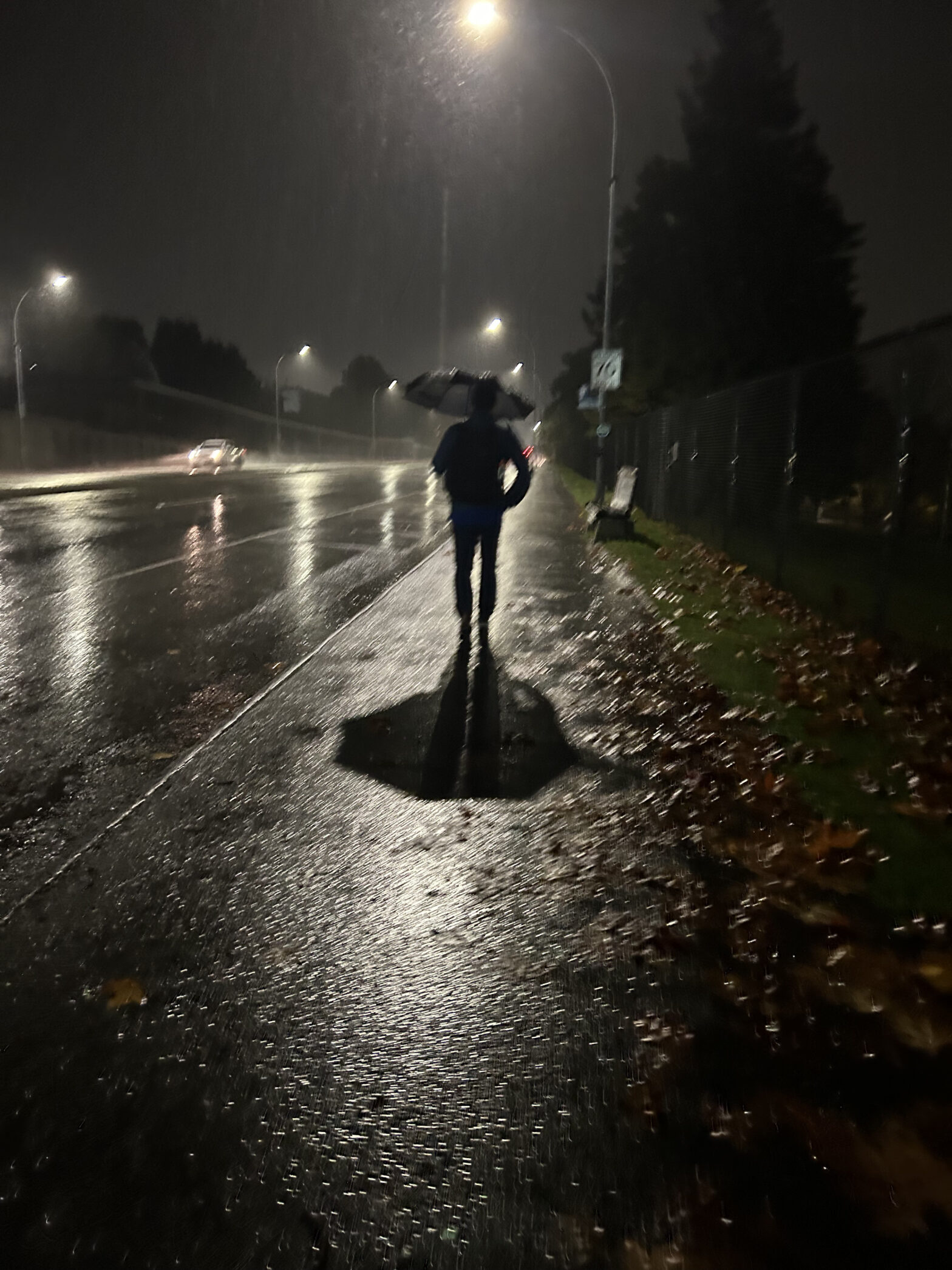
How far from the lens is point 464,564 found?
29.0ft

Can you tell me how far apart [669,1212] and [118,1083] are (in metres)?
1.47

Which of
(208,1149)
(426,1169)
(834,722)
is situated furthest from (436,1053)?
(834,722)

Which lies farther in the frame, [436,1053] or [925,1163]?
[436,1053]

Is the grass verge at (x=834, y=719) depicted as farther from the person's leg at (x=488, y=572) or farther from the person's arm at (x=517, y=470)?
the person's arm at (x=517, y=470)

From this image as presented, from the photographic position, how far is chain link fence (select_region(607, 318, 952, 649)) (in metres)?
8.12

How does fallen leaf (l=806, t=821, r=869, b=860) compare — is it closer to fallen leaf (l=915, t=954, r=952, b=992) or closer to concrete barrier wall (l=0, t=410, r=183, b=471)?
fallen leaf (l=915, t=954, r=952, b=992)

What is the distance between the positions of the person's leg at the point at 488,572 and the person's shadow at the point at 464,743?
1665 mm

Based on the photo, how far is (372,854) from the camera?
4.37 meters

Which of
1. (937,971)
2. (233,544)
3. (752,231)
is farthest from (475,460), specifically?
(752,231)

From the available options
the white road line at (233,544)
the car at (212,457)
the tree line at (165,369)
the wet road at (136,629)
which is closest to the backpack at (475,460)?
the wet road at (136,629)

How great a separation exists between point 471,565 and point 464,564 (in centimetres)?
12

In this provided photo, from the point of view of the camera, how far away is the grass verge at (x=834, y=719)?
4348 millimetres

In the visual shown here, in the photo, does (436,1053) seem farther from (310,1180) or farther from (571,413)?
(571,413)

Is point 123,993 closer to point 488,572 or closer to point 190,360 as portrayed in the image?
point 488,572
